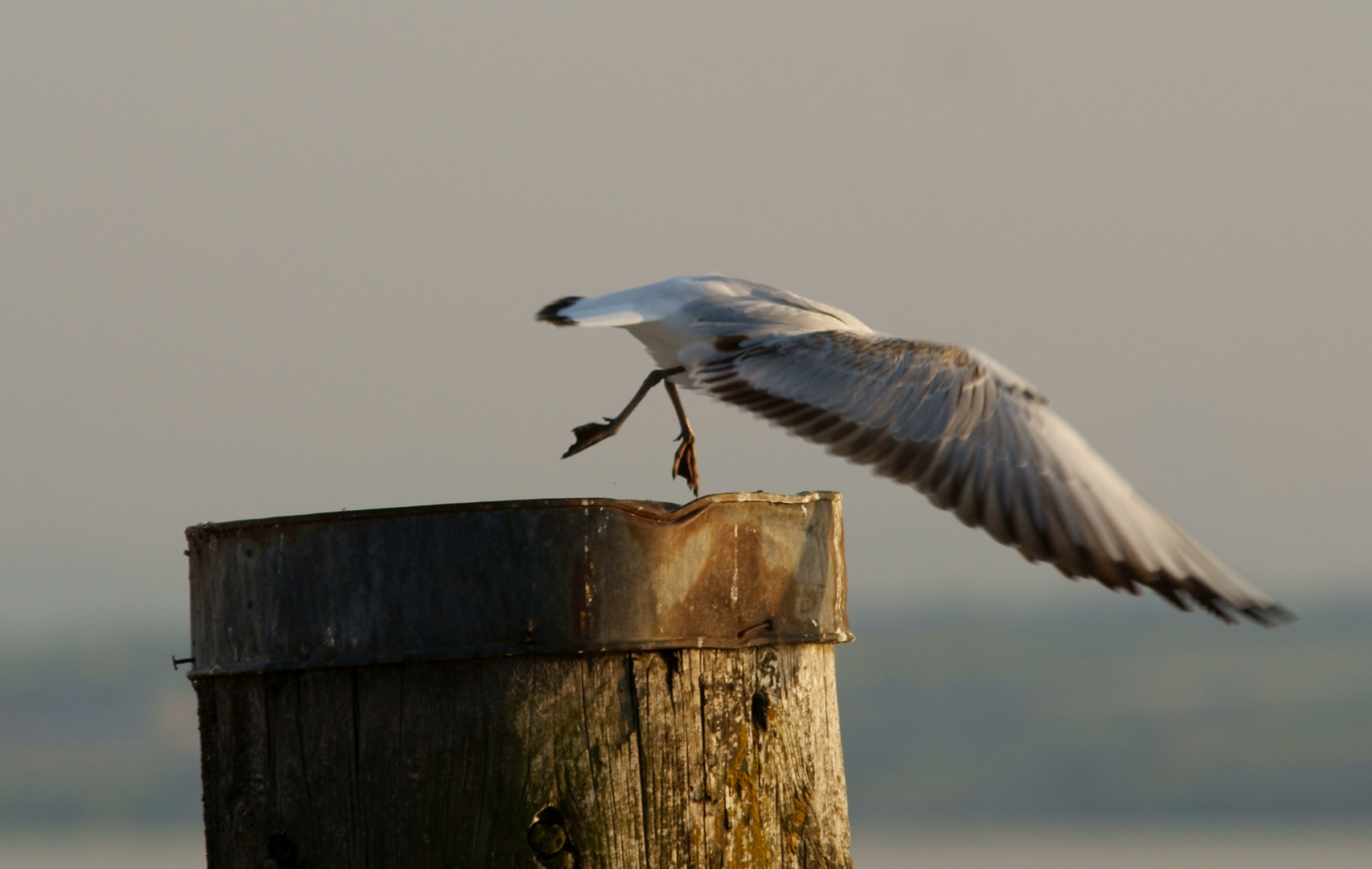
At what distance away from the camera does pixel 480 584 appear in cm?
307

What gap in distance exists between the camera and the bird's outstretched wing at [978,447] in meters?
4.34

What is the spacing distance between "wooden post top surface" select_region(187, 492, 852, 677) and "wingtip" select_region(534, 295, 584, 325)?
113 inches

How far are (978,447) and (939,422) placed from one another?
19 cm

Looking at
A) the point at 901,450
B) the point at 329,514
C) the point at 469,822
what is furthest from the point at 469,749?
the point at 901,450

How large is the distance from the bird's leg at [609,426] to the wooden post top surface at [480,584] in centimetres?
328

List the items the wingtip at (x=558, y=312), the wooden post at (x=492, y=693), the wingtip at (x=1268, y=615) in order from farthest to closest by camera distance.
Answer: the wingtip at (x=558, y=312) < the wingtip at (x=1268, y=615) < the wooden post at (x=492, y=693)

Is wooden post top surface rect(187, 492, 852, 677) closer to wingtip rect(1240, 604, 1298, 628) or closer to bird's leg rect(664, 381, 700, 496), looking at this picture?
wingtip rect(1240, 604, 1298, 628)

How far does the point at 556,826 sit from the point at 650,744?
0.29 m

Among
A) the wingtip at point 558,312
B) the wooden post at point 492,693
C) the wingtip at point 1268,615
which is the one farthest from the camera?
the wingtip at point 558,312

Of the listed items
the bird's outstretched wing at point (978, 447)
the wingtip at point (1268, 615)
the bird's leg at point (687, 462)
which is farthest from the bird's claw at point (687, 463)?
the wingtip at point (1268, 615)

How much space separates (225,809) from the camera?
10.8 ft

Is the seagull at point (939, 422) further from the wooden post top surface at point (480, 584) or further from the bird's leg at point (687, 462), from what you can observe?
the wooden post top surface at point (480, 584)

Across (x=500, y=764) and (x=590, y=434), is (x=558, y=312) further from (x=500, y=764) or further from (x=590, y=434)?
(x=500, y=764)

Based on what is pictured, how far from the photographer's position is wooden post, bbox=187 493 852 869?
121 inches
